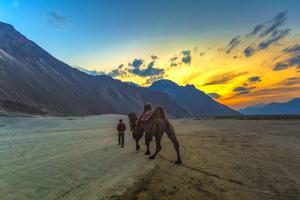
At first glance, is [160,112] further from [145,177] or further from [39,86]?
[39,86]

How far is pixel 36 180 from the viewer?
29.9 feet

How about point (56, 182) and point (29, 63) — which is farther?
point (29, 63)

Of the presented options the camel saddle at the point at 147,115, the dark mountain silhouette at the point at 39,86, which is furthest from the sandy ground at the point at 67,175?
the dark mountain silhouette at the point at 39,86

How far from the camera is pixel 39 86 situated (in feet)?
398

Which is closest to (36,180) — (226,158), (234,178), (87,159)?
(87,159)

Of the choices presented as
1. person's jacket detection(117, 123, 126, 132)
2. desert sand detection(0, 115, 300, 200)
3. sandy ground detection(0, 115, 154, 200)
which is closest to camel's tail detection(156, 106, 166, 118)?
desert sand detection(0, 115, 300, 200)

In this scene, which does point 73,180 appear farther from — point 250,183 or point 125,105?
point 125,105

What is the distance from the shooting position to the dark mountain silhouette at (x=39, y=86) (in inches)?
3868

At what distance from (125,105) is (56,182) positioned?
619ft

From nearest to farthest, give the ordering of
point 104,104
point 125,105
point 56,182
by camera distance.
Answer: point 56,182
point 104,104
point 125,105

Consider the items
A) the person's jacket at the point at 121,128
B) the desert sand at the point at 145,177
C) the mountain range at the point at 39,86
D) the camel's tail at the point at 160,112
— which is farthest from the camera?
the mountain range at the point at 39,86

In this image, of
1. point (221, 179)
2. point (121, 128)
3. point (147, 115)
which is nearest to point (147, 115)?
point (147, 115)

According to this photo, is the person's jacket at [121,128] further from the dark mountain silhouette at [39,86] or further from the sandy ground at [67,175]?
the dark mountain silhouette at [39,86]

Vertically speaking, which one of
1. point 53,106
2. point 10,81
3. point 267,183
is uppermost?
point 10,81
